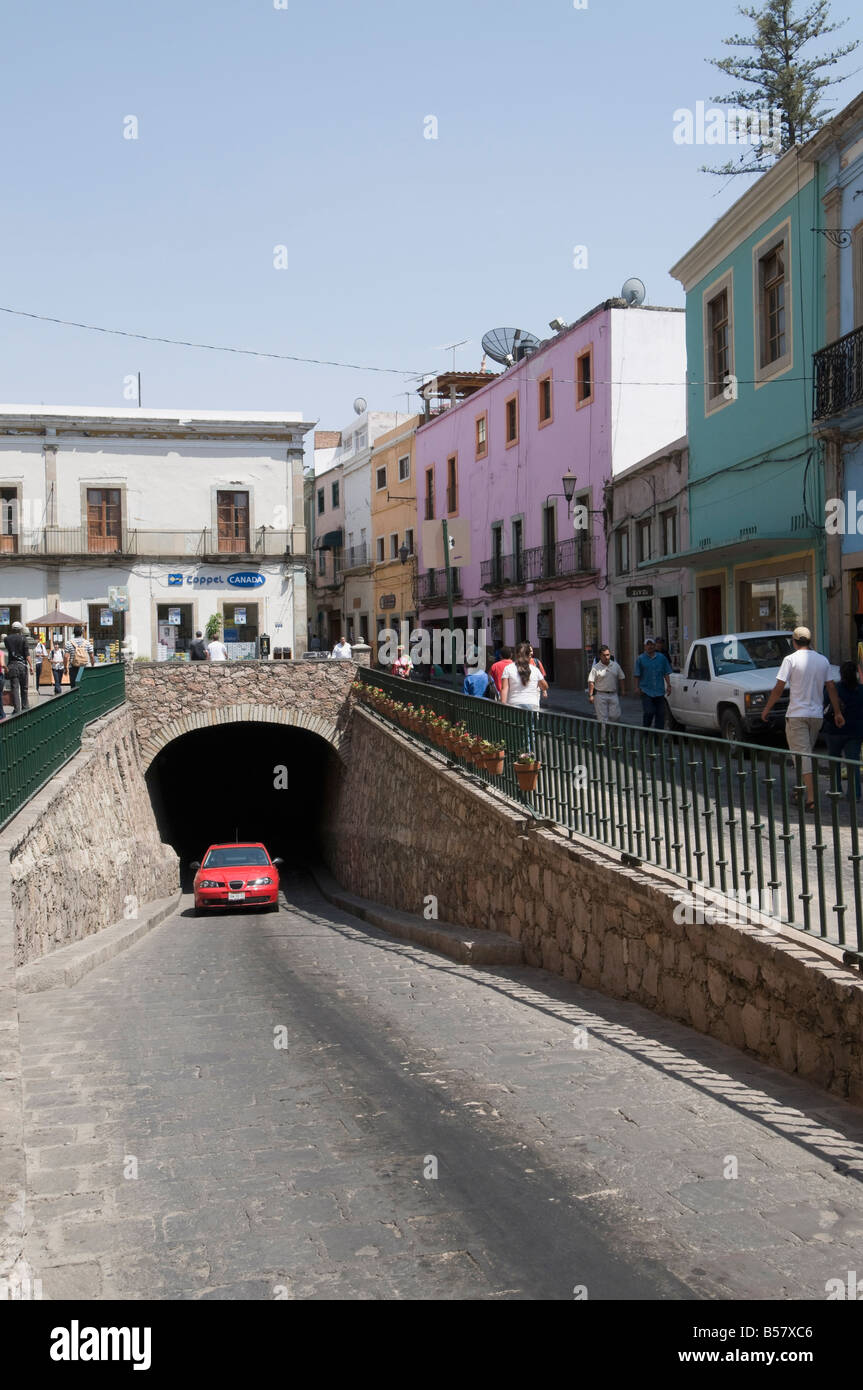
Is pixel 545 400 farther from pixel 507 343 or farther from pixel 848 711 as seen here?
pixel 848 711

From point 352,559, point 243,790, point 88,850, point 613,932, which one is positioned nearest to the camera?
point 613,932

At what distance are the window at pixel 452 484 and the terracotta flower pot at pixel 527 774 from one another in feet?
107

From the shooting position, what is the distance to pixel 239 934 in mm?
18250

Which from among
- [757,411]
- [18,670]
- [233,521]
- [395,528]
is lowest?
[18,670]

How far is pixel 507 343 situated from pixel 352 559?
15498mm

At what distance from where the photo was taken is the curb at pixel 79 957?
1036 cm

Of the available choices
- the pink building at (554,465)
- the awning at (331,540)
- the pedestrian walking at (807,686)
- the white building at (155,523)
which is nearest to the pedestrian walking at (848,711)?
the pedestrian walking at (807,686)

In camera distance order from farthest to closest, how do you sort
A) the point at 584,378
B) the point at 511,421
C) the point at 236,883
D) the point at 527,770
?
the point at 511,421 → the point at 584,378 → the point at 236,883 → the point at 527,770

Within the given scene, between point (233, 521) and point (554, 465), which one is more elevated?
point (554, 465)

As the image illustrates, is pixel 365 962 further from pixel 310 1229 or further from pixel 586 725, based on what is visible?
pixel 310 1229

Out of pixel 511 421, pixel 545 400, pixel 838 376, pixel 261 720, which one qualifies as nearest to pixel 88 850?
pixel 261 720

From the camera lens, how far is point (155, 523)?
39156 mm

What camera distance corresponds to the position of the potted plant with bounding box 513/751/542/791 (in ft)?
39.8

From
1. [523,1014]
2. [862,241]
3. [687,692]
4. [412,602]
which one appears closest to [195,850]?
[412,602]
